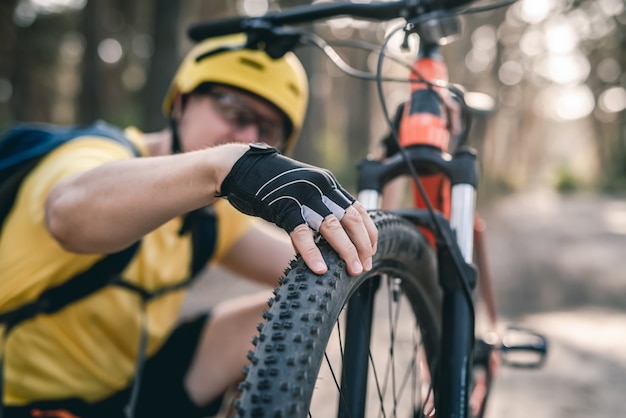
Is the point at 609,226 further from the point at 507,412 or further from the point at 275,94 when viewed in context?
the point at 275,94

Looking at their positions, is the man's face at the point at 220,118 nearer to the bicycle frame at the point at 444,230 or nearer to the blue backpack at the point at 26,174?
the blue backpack at the point at 26,174

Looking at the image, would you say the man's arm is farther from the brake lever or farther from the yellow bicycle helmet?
the yellow bicycle helmet

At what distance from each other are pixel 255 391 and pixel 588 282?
6759 millimetres

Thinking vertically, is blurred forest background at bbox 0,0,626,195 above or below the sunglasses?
above

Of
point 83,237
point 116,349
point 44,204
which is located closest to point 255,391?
point 83,237

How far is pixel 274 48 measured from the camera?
1.81 meters

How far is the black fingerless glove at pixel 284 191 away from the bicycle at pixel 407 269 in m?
0.06

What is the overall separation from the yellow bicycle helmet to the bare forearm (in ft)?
2.63

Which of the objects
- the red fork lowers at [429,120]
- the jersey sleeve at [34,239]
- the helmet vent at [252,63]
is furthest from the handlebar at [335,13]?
the jersey sleeve at [34,239]

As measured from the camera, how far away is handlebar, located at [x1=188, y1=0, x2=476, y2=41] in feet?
5.12

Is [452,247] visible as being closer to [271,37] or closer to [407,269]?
[407,269]

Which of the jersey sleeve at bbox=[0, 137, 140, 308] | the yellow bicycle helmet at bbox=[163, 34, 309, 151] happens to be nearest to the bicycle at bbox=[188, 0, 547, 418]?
the yellow bicycle helmet at bbox=[163, 34, 309, 151]

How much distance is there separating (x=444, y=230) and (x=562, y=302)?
5150 mm

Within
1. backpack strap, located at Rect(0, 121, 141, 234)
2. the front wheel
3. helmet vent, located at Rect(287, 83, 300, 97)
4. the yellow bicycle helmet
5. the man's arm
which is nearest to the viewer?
the front wheel
